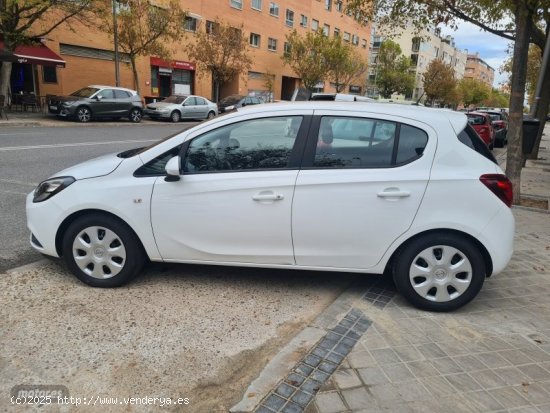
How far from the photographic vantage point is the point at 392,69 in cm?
6016

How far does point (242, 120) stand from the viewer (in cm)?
379

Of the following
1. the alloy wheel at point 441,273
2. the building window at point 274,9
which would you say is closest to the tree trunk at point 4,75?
the alloy wheel at point 441,273

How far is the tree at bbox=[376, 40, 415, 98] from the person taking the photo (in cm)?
5931

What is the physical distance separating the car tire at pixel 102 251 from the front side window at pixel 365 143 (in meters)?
1.69

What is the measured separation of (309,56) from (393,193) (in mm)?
41633

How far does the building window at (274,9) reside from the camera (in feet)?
141

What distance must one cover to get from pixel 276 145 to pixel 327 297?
141 centimetres

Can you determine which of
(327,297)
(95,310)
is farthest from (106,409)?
(327,297)

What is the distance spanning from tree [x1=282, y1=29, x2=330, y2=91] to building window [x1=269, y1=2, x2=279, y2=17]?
99.9 inches

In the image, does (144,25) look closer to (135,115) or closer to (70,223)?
(135,115)

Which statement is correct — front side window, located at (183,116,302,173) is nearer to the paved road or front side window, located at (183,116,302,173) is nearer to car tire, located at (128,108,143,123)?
the paved road

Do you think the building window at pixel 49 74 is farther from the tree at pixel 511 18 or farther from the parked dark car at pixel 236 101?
the tree at pixel 511 18

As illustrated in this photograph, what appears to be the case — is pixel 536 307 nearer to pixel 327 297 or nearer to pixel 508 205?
pixel 508 205

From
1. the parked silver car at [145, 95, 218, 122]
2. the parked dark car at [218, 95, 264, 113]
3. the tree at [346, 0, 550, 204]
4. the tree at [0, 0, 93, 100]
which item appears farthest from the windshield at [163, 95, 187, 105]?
the tree at [346, 0, 550, 204]
